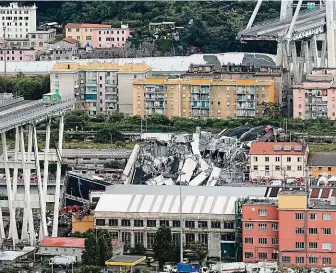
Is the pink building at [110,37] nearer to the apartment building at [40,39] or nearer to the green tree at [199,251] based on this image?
the apartment building at [40,39]

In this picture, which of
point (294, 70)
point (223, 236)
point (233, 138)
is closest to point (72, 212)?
point (223, 236)

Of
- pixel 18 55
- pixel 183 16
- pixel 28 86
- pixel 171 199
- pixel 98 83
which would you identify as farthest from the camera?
pixel 183 16

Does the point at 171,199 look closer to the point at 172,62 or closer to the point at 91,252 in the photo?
→ the point at 91,252

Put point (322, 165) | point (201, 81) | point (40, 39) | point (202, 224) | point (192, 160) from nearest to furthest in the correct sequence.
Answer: point (202, 224)
point (322, 165)
point (192, 160)
point (201, 81)
point (40, 39)

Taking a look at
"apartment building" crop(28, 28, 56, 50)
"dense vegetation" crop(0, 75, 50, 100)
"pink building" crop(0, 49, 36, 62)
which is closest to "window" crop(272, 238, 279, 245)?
"dense vegetation" crop(0, 75, 50, 100)

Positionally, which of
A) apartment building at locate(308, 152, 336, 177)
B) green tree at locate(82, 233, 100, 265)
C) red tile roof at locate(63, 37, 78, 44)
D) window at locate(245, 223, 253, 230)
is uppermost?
red tile roof at locate(63, 37, 78, 44)

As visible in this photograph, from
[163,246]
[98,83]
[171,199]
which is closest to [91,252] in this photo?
[163,246]

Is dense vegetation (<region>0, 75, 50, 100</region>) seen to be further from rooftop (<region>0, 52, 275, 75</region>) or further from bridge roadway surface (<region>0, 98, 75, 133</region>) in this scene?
bridge roadway surface (<region>0, 98, 75, 133</region>)

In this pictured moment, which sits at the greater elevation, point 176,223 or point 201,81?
point 201,81
